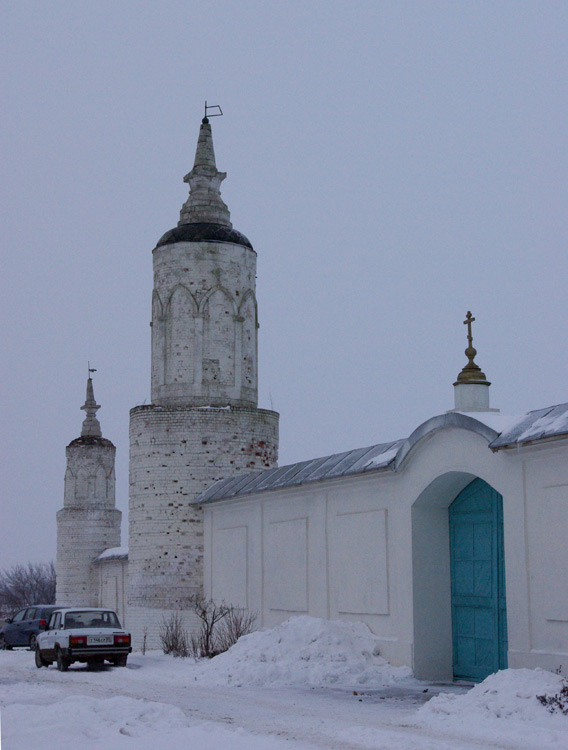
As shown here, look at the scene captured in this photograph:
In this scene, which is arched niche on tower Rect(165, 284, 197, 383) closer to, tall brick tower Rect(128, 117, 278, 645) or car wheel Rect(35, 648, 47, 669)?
tall brick tower Rect(128, 117, 278, 645)

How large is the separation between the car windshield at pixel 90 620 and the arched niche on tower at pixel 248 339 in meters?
11.0

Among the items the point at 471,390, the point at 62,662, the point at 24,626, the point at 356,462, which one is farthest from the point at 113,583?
the point at 471,390

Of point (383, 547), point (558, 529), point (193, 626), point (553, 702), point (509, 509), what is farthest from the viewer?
point (193, 626)

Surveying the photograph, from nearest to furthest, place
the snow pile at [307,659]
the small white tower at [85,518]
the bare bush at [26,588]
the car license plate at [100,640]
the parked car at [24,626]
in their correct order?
the snow pile at [307,659] < the car license plate at [100,640] < the parked car at [24,626] < the small white tower at [85,518] < the bare bush at [26,588]

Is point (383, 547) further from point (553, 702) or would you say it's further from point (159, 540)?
point (159, 540)

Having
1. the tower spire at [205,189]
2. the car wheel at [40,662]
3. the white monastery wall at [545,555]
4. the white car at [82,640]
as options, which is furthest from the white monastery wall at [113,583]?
the white monastery wall at [545,555]

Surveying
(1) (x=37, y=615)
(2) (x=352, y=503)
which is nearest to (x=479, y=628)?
(2) (x=352, y=503)

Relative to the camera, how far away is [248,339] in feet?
105

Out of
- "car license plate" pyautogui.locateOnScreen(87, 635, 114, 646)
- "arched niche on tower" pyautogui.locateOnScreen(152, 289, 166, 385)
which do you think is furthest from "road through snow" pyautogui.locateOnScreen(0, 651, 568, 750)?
"arched niche on tower" pyautogui.locateOnScreen(152, 289, 166, 385)

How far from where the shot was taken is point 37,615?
96.1 ft

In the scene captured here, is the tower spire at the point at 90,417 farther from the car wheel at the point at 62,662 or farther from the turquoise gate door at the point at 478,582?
the turquoise gate door at the point at 478,582

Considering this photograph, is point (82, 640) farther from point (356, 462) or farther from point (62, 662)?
point (356, 462)

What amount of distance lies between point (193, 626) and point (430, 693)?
13550mm

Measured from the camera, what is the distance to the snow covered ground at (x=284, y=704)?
11.1 m
